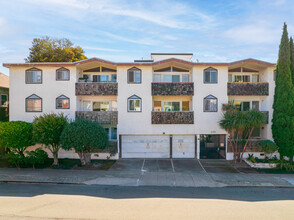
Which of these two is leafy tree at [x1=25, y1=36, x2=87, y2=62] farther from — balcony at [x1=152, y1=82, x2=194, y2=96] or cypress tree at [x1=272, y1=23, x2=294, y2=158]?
cypress tree at [x1=272, y1=23, x2=294, y2=158]

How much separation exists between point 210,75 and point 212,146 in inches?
272

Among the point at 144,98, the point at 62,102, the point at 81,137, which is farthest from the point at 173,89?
the point at 62,102

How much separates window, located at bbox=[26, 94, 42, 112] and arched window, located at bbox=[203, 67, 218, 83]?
53.1 ft

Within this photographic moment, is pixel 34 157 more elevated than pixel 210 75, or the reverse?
pixel 210 75

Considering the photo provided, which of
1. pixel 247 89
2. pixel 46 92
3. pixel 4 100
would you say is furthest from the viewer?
pixel 4 100

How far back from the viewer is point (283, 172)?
16094mm

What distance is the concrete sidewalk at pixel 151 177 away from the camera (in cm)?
1324

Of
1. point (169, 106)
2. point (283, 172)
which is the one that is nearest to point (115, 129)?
point (169, 106)

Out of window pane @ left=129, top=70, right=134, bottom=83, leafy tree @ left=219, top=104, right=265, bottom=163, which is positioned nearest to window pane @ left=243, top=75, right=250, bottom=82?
leafy tree @ left=219, top=104, right=265, bottom=163

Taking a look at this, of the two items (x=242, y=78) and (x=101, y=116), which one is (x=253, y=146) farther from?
(x=101, y=116)

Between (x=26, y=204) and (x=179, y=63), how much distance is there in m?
16.3

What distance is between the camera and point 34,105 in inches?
779

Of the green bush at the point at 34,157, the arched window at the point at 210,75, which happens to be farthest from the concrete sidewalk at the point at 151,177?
the arched window at the point at 210,75

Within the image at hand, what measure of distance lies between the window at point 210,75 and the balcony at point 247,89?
62.0 inches
